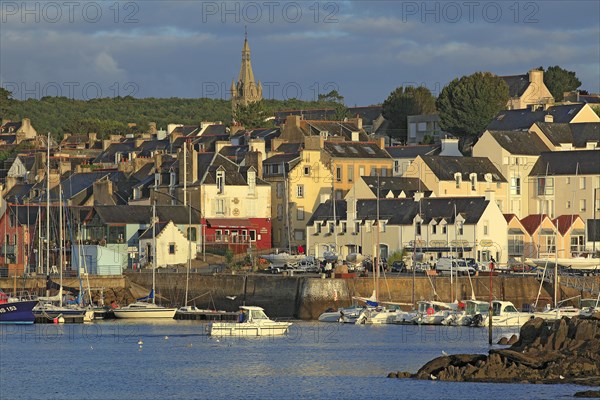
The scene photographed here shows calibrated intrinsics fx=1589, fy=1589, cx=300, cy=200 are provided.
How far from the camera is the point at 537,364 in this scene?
5766cm

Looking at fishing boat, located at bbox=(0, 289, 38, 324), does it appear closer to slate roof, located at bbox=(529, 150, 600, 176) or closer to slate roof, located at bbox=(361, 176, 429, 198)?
slate roof, located at bbox=(361, 176, 429, 198)

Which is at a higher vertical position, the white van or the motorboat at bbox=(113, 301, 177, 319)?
the white van

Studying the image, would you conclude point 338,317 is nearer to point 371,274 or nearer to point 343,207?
point 371,274

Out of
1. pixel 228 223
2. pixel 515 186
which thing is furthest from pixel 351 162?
pixel 228 223

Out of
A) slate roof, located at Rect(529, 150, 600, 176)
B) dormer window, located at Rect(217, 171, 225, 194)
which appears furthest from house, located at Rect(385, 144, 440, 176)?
dormer window, located at Rect(217, 171, 225, 194)

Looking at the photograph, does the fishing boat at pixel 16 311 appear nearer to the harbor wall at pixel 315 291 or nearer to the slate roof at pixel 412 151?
the harbor wall at pixel 315 291

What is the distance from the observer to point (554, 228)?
368ft

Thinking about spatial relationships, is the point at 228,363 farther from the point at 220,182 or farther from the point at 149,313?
the point at 220,182

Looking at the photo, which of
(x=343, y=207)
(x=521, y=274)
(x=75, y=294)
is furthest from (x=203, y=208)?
(x=521, y=274)

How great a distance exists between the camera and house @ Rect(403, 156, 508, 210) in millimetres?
119188

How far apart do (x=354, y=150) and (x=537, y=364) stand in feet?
226

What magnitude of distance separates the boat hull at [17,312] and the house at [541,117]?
53.3m

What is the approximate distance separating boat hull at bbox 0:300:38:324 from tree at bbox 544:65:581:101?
8114cm

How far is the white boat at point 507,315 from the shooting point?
83.1 m
